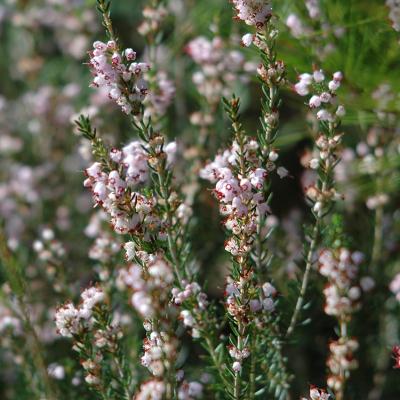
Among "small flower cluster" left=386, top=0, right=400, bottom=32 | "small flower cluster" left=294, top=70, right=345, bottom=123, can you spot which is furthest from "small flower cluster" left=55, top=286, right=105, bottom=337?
"small flower cluster" left=386, top=0, right=400, bottom=32

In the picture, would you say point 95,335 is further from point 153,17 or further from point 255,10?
point 153,17

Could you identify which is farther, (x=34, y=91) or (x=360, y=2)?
(x=34, y=91)

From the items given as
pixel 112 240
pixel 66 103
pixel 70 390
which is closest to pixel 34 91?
pixel 66 103

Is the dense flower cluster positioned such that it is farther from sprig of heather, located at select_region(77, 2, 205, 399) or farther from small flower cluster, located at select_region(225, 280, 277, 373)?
small flower cluster, located at select_region(225, 280, 277, 373)

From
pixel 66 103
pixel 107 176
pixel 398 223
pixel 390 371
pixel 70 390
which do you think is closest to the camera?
pixel 107 176

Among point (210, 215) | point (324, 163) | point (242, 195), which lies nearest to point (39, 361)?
point (242, 195)

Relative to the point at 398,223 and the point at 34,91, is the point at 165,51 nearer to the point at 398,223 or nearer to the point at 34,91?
the point at 34,91
